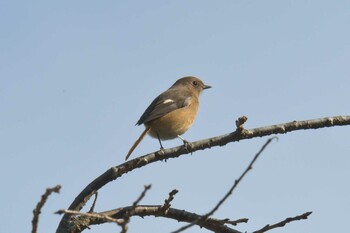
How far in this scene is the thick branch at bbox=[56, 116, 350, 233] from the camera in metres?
3.26

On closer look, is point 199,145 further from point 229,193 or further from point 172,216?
point 229,193

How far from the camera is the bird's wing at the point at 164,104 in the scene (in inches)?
293

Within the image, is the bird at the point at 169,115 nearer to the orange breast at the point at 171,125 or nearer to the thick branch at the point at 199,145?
the orange breast at the point at 171,125

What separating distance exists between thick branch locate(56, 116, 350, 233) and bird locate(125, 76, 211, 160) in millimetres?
3135

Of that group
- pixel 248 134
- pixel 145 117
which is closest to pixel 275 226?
pixel 248 134

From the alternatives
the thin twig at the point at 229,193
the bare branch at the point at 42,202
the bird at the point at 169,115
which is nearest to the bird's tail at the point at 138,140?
Answer: the bird at the point at 169,115

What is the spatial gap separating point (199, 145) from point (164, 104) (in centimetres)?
434

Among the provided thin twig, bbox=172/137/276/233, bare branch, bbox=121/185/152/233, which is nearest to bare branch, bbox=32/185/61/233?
bare branch, bbox=121/185/152/233

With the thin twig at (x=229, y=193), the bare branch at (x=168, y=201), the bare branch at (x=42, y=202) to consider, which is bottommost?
the bare branch at (x=168, y=201)

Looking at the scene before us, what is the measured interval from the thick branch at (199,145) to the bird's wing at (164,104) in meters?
3.72

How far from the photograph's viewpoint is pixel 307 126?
Result: 3.48 m

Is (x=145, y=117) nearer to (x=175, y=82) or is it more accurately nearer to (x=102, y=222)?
(x=175, y=82)

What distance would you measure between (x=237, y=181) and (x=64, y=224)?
1268mm

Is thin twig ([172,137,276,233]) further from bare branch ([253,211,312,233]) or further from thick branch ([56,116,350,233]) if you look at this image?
thick branch ([56,116,350,233])
